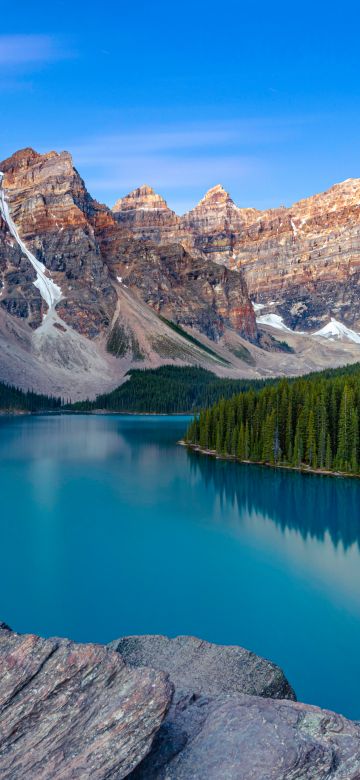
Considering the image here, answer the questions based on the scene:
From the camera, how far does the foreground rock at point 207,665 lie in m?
15.4

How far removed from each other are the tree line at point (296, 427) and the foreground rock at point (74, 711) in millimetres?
65504

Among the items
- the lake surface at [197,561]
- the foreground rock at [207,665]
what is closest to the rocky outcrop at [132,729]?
the foreground rock at [207,665]

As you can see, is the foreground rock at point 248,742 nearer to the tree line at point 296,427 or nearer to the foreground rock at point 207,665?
the foreground rock at point 207,665

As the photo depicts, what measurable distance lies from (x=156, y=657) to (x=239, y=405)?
76.1 metres

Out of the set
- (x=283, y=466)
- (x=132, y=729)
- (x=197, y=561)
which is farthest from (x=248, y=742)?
(x=283, y=466)

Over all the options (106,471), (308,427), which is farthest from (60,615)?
(308,427)

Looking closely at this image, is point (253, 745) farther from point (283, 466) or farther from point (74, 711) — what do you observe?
point (283, 466)

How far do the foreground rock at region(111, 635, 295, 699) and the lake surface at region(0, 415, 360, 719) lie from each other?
5.71 m

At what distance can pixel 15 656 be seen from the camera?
11.4 metres

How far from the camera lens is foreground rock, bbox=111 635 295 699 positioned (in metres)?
15.4

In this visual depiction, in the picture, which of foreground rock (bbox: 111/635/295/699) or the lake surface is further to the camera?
the lake surface

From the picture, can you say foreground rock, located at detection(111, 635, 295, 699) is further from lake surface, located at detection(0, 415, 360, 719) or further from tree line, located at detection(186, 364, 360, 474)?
tree line, located at detection(186, 364, 360, 474)

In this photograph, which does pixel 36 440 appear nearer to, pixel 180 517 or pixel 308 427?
pixel 308 427

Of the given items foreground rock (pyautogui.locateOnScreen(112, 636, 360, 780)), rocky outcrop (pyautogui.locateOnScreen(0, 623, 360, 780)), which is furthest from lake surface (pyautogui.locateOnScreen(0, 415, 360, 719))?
rocky outcrop (pyautogui.locateOnScreen(0, 623, 360, 780))
